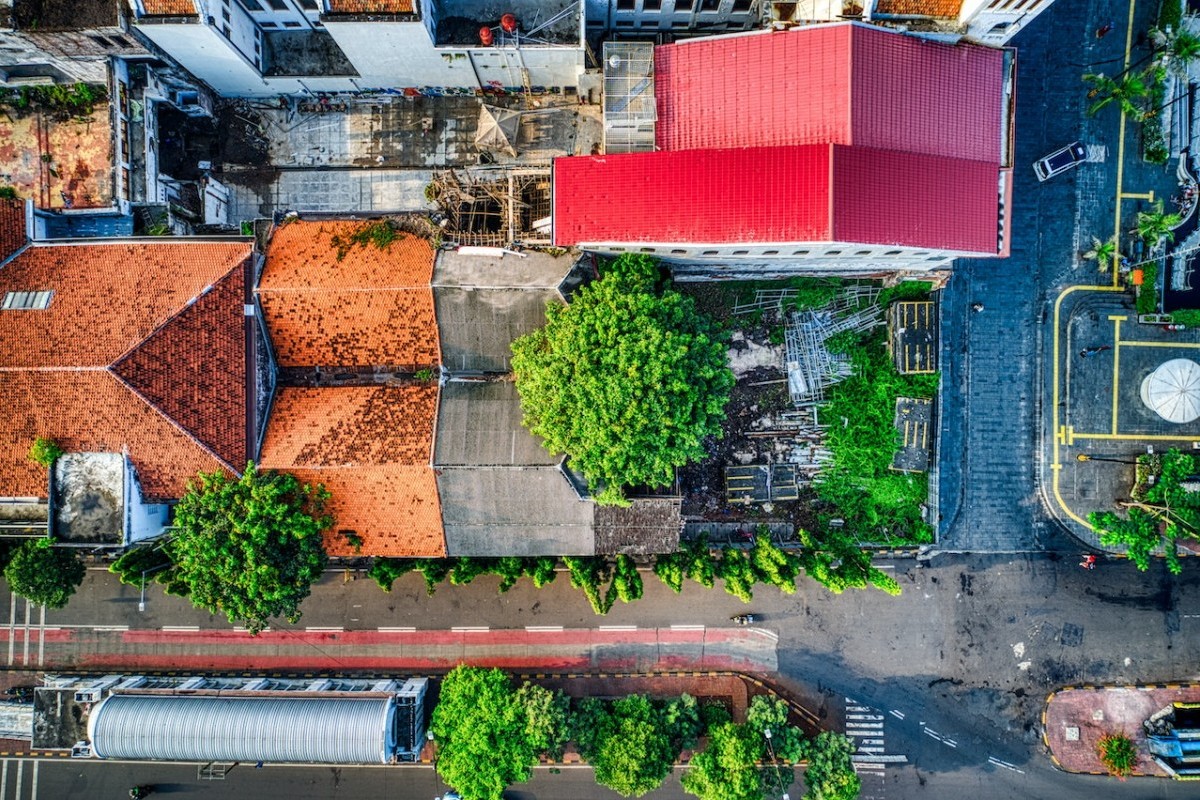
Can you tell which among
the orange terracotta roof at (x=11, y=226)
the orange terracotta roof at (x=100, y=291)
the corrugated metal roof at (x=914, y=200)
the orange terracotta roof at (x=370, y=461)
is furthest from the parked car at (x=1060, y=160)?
the orange terracotta roof at (x=11, y=226)

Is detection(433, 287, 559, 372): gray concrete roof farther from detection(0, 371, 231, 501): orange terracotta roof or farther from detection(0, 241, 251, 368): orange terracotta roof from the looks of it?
detection(0, 371, 231, 501): orange terracotta roof

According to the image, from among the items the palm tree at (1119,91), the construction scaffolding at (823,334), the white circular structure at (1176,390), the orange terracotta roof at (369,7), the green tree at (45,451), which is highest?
the orange terracotta roof at (369,7)

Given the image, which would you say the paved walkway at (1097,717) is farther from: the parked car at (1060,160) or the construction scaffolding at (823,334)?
the parked car at (1060,160)

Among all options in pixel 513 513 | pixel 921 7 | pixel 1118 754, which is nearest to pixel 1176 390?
pixel 1118 754

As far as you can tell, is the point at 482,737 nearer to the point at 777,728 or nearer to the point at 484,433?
the point at 484,433

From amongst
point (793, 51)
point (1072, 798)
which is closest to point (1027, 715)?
point (1072, 798)

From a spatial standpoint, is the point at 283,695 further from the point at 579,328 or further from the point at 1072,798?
the point at 1072,798
